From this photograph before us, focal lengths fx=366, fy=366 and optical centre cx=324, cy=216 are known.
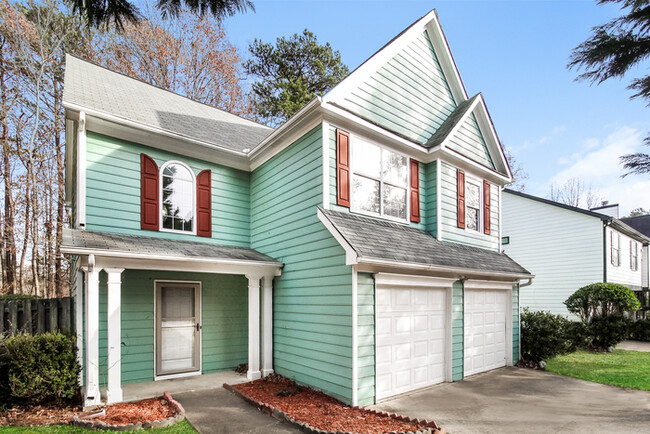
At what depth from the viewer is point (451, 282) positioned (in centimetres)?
809

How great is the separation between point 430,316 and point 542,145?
25.8m

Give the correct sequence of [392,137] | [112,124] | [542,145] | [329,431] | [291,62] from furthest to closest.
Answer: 1. [542,145]
2. [291,62]
3. [392,137]
4. [112,124]
5. [329,431]

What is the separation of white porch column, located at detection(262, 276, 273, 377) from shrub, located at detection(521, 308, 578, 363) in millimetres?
7127

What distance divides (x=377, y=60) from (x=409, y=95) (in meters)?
1.33

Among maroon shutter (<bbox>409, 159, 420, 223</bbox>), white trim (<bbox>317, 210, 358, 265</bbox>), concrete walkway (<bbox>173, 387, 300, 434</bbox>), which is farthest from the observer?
maroon shutter (<bbox>409, 159, 420, 223</bbox>)

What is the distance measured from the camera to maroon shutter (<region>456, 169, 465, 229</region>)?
9.47 m

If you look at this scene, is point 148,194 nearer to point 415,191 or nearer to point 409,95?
point 415,191

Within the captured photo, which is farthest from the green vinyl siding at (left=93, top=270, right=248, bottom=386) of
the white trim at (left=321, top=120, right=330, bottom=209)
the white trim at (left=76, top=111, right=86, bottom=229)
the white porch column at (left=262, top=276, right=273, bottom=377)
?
the white trim at (left=321, top=120, right=330, bottom=209)

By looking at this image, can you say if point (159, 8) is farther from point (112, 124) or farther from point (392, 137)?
point (392, 137)

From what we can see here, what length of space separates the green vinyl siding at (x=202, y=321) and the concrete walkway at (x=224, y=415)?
1452 millimetres

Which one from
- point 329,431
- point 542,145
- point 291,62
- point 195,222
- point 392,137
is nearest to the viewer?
point 329,431

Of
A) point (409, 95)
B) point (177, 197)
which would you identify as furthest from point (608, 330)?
point (177, 197)

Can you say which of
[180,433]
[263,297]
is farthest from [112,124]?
[180,433]

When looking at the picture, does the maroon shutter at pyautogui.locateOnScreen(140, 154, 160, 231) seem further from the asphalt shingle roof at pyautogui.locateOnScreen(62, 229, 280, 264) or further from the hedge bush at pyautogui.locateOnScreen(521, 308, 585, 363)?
the hedge bush at pyautogui.locateOnScreen(521, 308, 585, 363)
